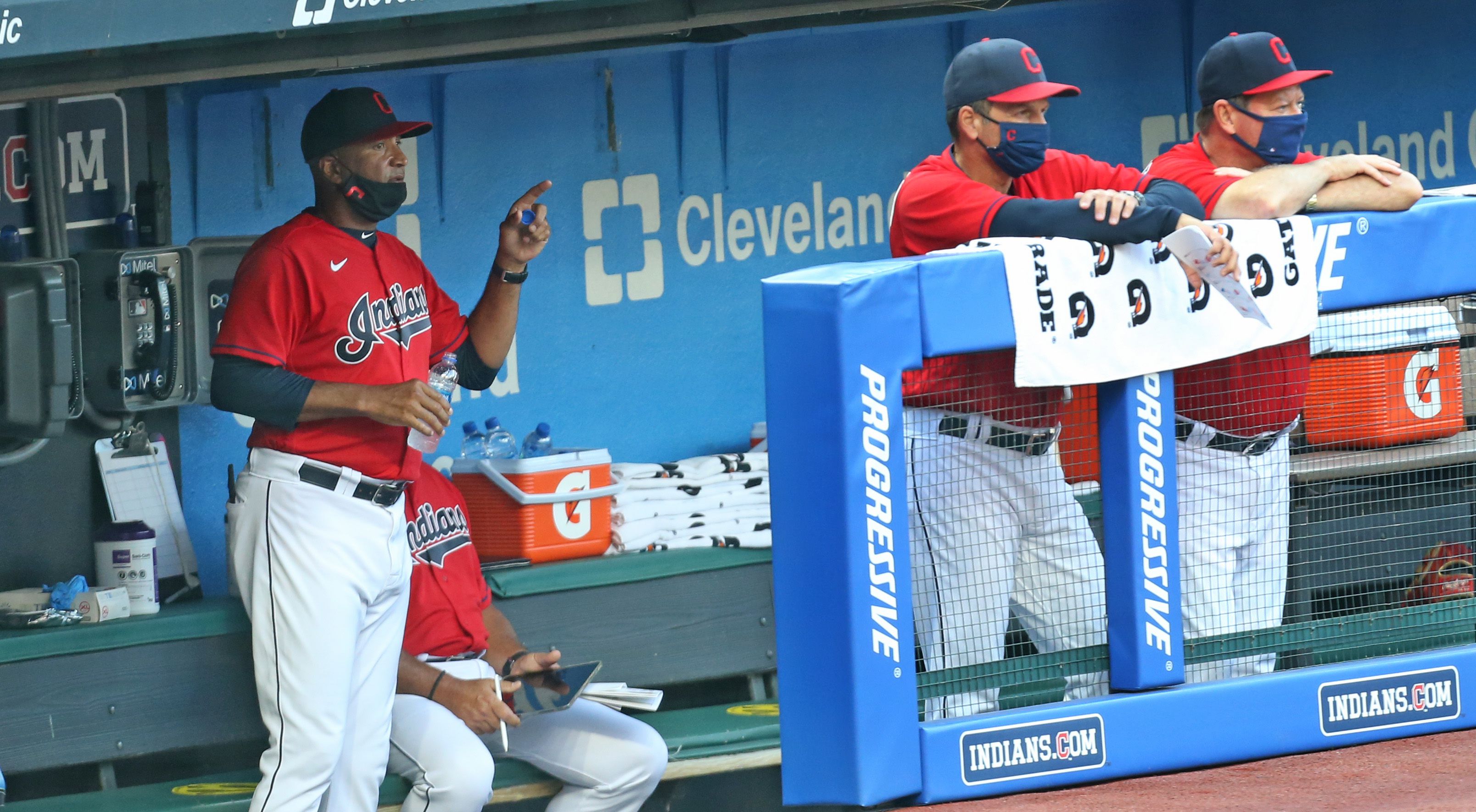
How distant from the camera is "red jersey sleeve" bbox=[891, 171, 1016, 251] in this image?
12.0 feet

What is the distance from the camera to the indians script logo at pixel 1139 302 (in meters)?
3.51

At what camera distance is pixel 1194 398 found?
379 centimetres

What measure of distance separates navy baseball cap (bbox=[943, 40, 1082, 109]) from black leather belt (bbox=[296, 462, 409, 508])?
1440 millimetres

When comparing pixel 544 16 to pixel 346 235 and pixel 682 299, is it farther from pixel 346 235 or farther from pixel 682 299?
pixel 682 299

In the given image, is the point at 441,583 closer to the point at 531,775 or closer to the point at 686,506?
the point at 531,775

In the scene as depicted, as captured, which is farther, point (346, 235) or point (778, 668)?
point (346, 235)

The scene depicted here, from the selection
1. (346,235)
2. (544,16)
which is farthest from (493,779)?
(544,16)

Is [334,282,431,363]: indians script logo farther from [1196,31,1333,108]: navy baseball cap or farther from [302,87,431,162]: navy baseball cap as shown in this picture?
[1196,31,1333,108]: navy baseball cap

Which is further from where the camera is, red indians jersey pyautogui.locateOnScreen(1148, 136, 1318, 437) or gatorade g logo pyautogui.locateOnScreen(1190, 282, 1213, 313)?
red indians jersey pyautogui.locateOnScreen(1148, 136, 1318, 437)

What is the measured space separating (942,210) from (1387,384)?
1.24 meters

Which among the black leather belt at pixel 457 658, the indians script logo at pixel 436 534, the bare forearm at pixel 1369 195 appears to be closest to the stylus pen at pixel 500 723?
the black leather belt at pixel 457 658

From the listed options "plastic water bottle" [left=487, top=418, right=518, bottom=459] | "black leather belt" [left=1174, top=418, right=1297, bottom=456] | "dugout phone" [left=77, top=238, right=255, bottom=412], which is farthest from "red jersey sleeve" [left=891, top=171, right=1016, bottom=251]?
"dugout phone" [left=77, top=238, right=255, bottom=412]

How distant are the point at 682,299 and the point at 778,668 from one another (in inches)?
89.5

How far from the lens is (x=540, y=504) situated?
486cm
